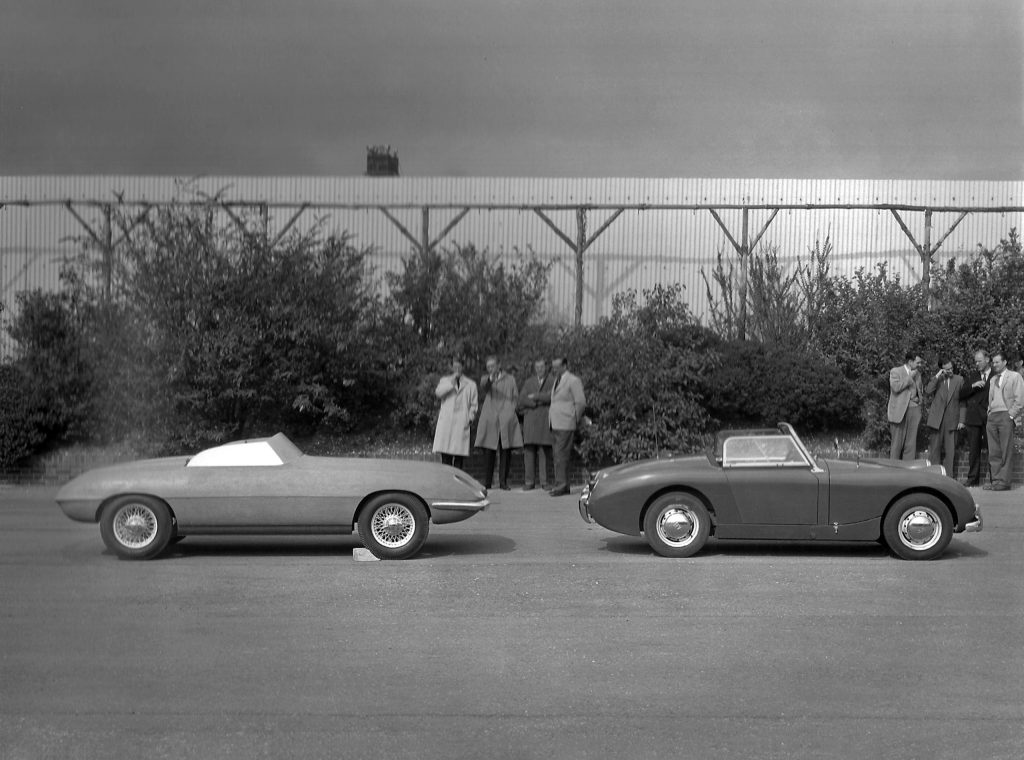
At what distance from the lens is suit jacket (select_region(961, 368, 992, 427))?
16.1m

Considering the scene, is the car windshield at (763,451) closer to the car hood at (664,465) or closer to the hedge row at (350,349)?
the car hood at (664,465)

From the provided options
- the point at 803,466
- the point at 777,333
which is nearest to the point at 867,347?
the point at 777,333

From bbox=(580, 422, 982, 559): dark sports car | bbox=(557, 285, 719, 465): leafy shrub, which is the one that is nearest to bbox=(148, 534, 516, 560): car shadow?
bbox=(580, 422, 982, 559): dark sports car

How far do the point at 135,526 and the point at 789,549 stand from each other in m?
5.63

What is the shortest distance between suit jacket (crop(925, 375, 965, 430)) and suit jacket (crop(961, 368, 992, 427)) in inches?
3.7

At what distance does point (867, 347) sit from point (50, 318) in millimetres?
12794

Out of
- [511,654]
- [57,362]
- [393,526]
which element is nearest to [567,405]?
[393,526]

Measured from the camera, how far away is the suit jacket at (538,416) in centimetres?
1598

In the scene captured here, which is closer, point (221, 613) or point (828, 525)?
point (221, 613)

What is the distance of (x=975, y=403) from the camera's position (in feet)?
53.0

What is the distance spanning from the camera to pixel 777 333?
22234 mm

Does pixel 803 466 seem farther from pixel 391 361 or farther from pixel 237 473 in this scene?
pixel 391 361

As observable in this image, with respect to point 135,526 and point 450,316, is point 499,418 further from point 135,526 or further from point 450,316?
point 135,526

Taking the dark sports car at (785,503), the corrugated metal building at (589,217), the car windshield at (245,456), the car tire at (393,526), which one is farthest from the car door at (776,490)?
the corrugated metal building at (589,217)
